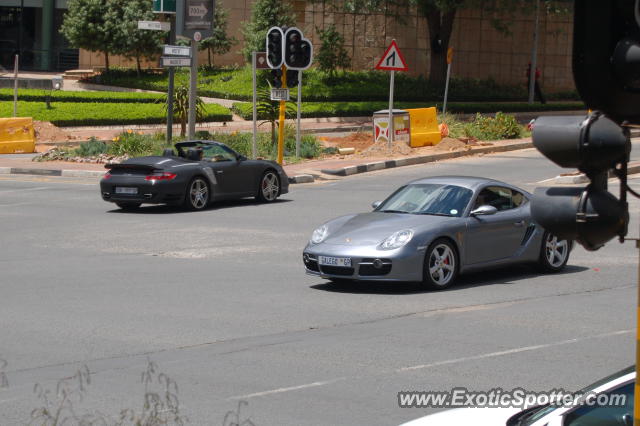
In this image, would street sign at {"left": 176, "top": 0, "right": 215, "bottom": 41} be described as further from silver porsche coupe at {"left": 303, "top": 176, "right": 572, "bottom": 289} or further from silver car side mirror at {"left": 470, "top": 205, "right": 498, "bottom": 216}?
silver car side mirror at {"left": 470, "top": 205, "right": 498, "bottom": 216}

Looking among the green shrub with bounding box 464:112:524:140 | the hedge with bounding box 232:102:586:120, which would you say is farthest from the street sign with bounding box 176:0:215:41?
the hedge with bounding box 232:102:586:120

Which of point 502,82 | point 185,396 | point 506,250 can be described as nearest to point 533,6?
point 502,82

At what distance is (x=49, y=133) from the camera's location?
34.5 meters

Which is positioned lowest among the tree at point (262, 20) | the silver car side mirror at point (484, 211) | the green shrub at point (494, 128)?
the silver car side mirror at point (484, 211)

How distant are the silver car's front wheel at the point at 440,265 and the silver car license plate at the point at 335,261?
922mm

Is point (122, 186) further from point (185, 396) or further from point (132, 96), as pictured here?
point (132, 96)

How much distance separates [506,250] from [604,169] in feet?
31.5

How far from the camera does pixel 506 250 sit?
13.1 m

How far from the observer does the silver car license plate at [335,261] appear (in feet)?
39.3

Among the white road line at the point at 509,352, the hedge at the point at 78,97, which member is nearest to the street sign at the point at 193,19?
the hedge at the point at 78,97

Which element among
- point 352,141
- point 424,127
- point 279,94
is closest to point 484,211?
point 279,94

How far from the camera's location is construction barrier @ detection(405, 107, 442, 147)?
101 feet

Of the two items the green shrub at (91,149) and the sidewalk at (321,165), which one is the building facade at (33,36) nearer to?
the sidewalk at (321,165)

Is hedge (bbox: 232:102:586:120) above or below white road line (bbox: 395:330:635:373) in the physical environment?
above
